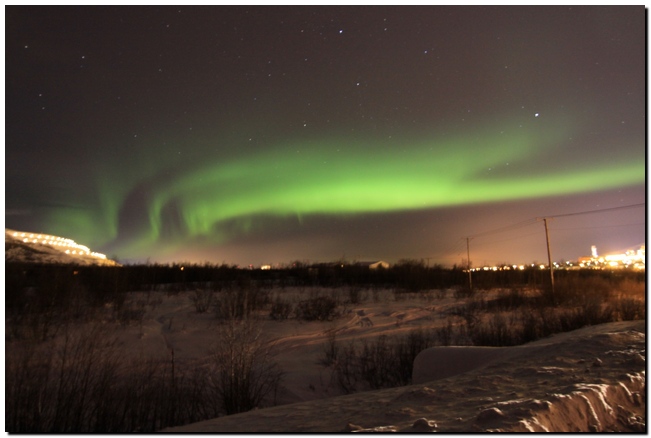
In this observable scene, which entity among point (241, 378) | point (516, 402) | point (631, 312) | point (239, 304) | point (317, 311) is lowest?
point (241, 378)

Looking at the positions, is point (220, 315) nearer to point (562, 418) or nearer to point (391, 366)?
point (391, 366)

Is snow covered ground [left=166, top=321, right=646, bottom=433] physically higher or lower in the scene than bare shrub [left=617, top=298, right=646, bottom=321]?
higher

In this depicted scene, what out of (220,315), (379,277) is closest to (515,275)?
(379,277)

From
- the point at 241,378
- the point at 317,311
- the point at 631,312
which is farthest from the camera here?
the point at 317,311

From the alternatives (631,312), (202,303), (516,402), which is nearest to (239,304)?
(202,303)

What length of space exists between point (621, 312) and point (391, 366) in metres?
9.87

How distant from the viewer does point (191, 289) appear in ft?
79.2

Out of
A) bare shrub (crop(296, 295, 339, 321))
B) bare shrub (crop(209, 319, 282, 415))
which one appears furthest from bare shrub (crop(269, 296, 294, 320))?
bare shrub (crop(209, 319, 282, 415))

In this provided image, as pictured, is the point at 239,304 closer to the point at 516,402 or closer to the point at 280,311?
the point at 280,311

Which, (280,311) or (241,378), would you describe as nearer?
(241,378)

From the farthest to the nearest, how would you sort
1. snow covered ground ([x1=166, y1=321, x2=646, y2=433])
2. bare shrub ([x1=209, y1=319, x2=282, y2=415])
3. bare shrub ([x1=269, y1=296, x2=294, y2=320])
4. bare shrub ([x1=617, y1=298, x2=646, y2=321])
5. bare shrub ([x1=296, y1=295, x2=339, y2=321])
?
bare shrub ([x1=296, y1=295, x2=339, y2=321]), bare shrub ([x1=269, y1=296, x2=294, y2=320]), bare shrub ([x1=617, y1=298, x2=646, y2=321]), bare shrub ([x1=209, y1=319, x2=282, y2=415]), snow covered ground ([x1=166, y1=321, x2=646, y2=433])

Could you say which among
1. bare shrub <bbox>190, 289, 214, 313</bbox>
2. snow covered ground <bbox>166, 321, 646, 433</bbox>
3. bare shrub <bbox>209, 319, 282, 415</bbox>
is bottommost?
bare shrub <bbox>209, 319, 282, 415</bbox>

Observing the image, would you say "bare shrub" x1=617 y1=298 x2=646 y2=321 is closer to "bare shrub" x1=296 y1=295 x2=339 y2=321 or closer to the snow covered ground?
the snow covered ground

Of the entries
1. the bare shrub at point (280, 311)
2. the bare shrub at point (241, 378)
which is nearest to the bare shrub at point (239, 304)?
the bare shrub at point (280, 311)
